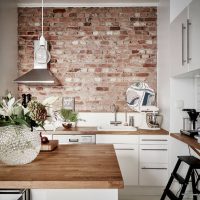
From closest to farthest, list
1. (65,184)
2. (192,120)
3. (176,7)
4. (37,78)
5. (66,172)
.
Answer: (65,184), (66,172), (192,120), (176,7), (37,78)

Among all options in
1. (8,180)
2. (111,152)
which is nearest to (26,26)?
(111,152)

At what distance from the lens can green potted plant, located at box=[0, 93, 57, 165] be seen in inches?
62.9

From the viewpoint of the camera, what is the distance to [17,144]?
1.61 meters

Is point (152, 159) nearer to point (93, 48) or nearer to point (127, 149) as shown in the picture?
point (127, 149)

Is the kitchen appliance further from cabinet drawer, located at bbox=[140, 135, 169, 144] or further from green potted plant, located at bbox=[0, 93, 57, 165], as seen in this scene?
green potted plant, located at bbox=[0, 93, 57, 165]

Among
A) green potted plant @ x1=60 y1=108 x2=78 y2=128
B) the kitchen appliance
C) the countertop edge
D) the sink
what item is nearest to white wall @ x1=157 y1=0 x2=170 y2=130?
the kitchen appliance

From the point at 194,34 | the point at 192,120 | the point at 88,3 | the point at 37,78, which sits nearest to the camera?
the point at 194,34

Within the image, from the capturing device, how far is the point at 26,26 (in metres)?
4.45

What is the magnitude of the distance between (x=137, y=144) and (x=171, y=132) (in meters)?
0.48

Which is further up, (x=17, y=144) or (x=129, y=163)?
(x=17, y=144)

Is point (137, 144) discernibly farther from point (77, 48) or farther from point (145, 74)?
point (77, 48)

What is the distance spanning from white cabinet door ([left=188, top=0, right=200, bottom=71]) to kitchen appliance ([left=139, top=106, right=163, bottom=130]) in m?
1.34

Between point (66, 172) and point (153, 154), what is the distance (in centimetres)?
236

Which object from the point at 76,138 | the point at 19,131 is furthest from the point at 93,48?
the point at 19,131
